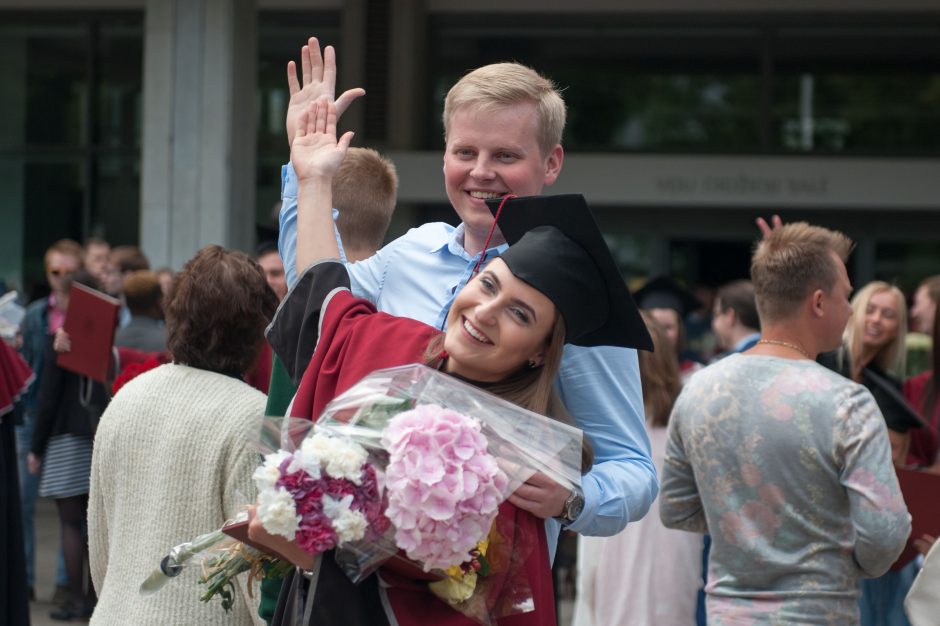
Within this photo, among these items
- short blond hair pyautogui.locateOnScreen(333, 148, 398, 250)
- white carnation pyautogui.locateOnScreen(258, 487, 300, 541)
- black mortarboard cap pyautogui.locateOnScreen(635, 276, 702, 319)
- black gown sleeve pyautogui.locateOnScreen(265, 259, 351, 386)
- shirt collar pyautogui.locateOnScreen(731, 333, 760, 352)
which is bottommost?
shirt collar pyautogui.locateOnScreen(731, 333, 760, 352)

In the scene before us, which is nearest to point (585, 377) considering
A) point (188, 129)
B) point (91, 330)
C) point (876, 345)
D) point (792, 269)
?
point (792, 269)

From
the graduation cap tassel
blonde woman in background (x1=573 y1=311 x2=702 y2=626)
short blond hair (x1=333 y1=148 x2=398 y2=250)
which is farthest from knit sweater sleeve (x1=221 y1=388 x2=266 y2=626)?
blonde woman in background (x1=573 y1=311 x2=702 y2=626)

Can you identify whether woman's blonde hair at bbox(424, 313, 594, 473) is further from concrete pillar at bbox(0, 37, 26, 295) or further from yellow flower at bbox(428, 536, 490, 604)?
concrete pillar at bbox(0, 37, 26, 295)

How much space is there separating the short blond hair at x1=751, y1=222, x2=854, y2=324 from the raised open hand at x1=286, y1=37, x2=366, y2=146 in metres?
1.72

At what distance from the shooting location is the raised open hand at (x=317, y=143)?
9.00 feet

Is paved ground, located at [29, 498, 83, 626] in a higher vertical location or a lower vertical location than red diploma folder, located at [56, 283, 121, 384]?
lower

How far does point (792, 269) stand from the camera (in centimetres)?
405

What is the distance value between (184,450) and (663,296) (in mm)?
4742

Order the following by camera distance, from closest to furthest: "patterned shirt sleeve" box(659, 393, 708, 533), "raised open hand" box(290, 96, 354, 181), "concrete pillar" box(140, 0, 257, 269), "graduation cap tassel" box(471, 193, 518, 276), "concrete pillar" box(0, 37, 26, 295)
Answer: "graduation cap tassel" box(471, 193, 518, 276)
"raised open hand" box(290, 96, 354, 181)
"patterned shirt sleeve" box(659, 393, 708, 533)
"concrete pillar" box(140, 0, 257, 269)
"concrete pillar" box(0, 37, 26, 295)

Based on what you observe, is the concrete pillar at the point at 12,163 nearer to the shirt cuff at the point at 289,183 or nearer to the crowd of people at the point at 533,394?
the crowd of people at the point at 533,394

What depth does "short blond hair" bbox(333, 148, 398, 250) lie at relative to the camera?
3629 mm

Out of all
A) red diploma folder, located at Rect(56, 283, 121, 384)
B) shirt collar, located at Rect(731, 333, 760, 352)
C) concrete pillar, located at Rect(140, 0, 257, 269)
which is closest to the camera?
shirt collar, located at Rect(731, 333, 760, 352)

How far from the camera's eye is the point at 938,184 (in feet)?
43.8

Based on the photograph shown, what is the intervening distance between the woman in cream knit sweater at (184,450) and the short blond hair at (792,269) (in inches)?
60.0
